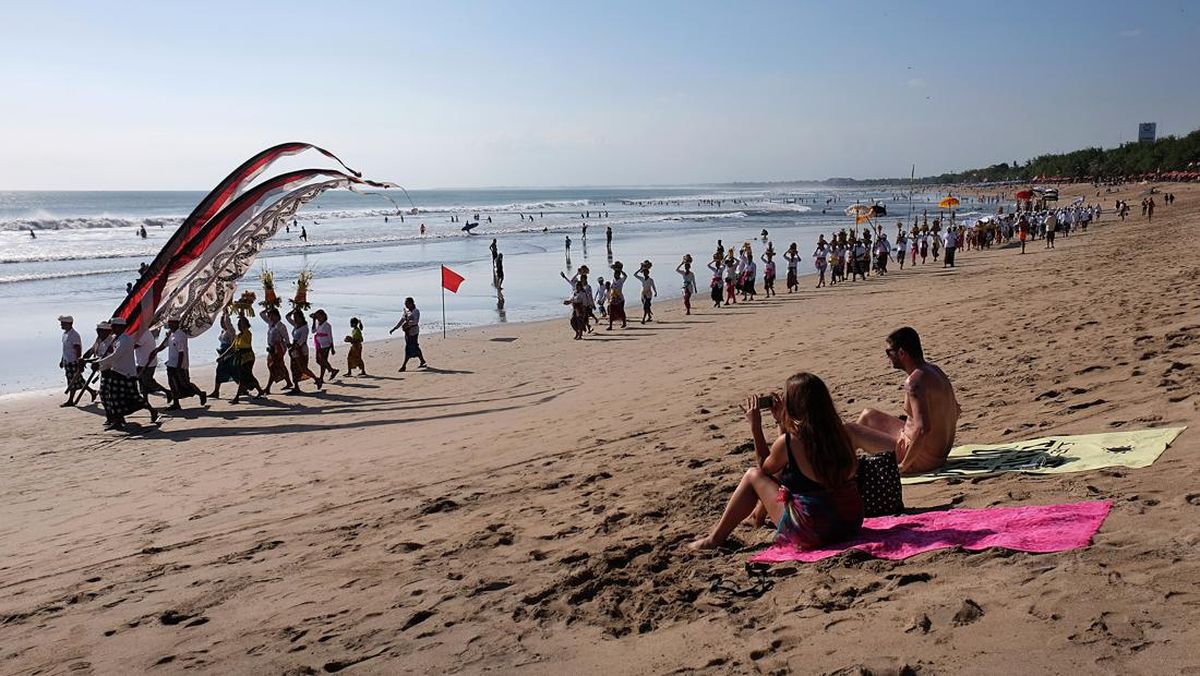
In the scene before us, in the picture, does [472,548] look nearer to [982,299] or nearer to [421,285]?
[982,299]

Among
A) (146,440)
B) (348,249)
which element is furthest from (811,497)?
(348,249)

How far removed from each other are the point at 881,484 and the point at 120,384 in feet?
33.4

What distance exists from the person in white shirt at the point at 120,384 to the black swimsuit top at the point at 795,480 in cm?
990

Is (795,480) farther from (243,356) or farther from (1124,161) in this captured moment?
(1124,161)

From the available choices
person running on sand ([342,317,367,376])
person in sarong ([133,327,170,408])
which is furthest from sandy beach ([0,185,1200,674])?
person running on sand ([342,317,367,376])

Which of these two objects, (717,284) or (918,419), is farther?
(717,284)

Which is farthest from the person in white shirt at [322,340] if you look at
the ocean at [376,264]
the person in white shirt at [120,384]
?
the person in white shirt at [120,384]

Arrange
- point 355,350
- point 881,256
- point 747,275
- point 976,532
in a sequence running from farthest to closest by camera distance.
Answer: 1. point 881,256
2. point 747,275
3. point 355,350
4. point 976,532

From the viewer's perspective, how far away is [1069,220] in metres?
41.5

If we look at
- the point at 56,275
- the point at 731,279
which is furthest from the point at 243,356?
the point at 56,275

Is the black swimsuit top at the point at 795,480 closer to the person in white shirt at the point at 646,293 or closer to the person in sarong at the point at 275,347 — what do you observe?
the person in sarong at the point at 275,347

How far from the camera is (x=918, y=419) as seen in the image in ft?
18.9

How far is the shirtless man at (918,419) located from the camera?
18.6 feet

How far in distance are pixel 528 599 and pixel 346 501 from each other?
10.1ft
